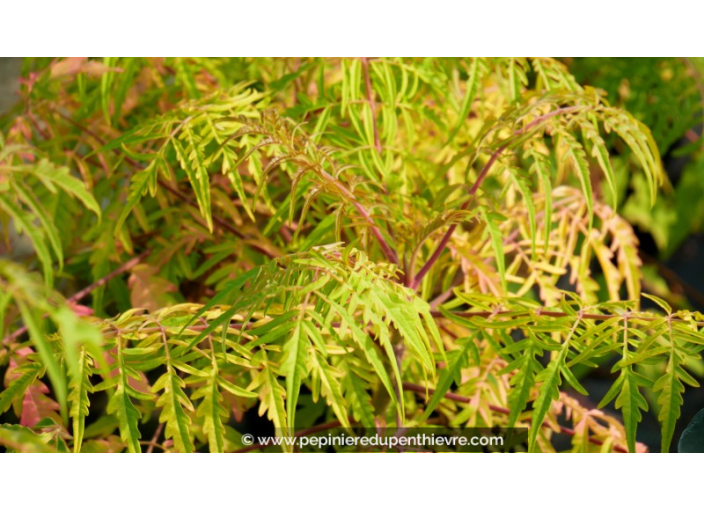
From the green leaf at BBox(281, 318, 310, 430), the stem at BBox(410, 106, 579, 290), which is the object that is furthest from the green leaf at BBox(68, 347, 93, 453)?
the stem at BBox(410, 106, 579, 290)

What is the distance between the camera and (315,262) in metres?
0.56

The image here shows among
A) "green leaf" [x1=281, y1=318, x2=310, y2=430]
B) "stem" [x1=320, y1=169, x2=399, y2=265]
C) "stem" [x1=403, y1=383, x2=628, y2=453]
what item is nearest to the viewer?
"green leaf" [x1=281, y1=318, x2=310, y2=430]

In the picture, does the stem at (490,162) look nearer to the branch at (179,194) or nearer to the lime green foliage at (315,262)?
the lime green foliage at (315,262)

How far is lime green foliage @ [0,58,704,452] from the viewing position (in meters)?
0.57

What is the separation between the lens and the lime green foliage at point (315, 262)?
1.88 feet

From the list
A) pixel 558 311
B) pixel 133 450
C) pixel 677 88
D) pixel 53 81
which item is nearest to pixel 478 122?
pixel 677 88

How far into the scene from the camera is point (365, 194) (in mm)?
778

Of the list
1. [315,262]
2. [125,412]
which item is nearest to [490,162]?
[315,262]

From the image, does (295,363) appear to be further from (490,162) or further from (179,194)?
(179,194)

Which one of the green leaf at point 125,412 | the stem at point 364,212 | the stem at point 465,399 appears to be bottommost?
the stem at point 465,399

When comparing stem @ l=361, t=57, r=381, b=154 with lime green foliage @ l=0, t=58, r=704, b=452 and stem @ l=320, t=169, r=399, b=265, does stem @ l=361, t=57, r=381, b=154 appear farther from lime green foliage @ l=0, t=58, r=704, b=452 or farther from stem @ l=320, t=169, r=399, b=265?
stem @ l=320, t=169, r=399, b=265

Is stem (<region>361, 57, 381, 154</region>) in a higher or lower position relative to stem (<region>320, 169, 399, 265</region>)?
higher

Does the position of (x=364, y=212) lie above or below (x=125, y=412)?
above

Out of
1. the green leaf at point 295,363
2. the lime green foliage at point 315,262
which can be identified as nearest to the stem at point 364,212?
the lime green foliage at point 315,262
